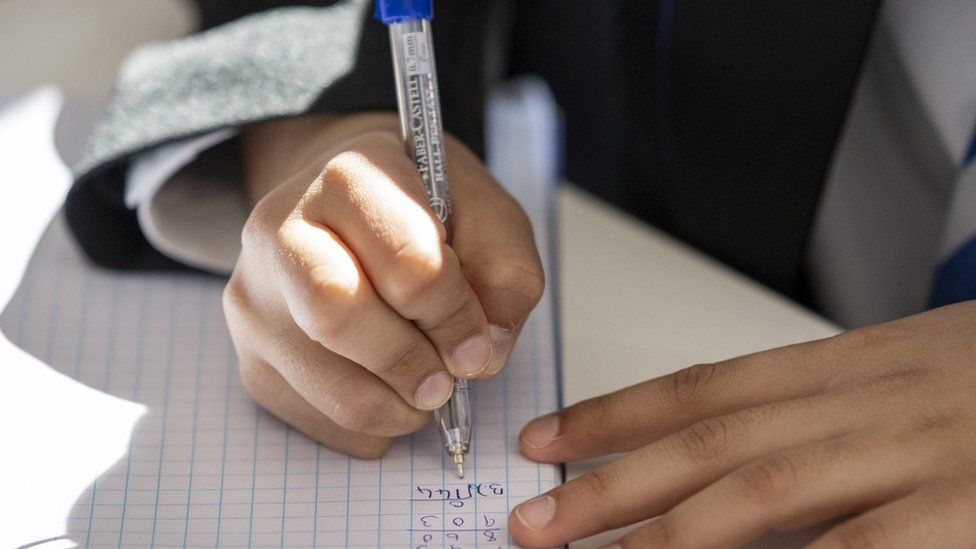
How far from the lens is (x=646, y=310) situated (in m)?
0.61

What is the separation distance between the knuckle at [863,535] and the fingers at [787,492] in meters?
0.01

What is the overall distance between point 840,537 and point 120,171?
19.2 inches

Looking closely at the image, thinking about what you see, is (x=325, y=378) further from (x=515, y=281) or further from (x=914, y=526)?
(x=914, y=526)

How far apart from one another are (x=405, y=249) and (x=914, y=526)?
0.83ft

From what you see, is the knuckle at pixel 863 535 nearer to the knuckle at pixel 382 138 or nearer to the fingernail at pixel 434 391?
the fingernail at pixel 434 391

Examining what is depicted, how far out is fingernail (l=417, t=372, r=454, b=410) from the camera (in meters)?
0.47

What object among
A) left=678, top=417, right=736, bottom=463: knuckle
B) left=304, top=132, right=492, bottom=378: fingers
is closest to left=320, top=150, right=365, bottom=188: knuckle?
left=304, top=132, right=492, bottom=378: fingers

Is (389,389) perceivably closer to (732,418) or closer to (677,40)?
Result: (732,418)

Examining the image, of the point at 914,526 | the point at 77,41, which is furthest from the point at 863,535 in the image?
the point at 77,41

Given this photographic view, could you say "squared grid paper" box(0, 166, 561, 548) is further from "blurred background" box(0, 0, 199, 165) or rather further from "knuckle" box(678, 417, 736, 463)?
"blurred background" box(0, 0, 199, 165)

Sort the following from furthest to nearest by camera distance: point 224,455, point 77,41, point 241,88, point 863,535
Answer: point 77,41, point 241,88, point 224,455, point 863,535

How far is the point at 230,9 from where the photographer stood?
70cm

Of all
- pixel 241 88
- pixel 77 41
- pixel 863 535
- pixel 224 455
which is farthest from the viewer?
pixel 77 41

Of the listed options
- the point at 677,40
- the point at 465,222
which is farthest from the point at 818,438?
the point at 677,40
